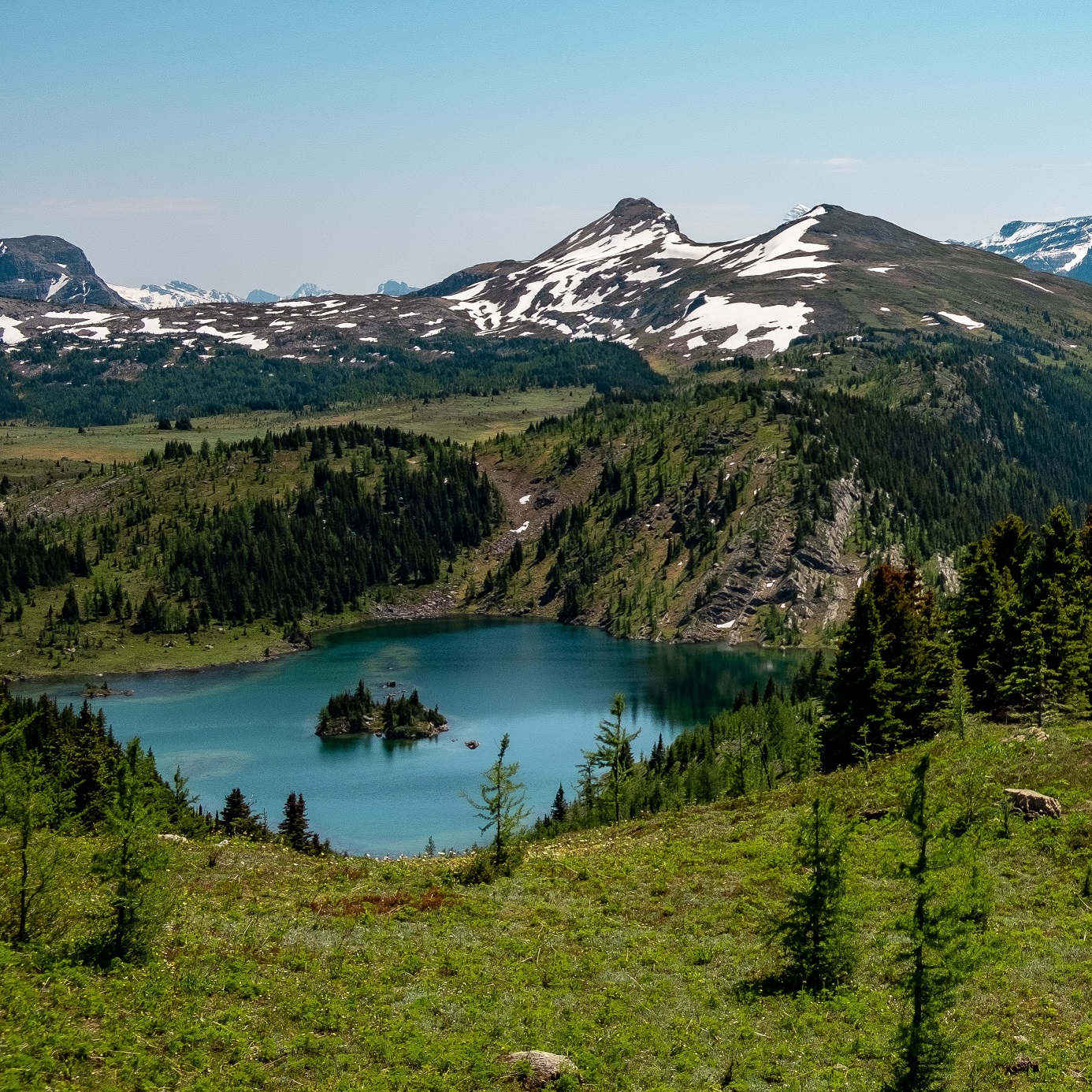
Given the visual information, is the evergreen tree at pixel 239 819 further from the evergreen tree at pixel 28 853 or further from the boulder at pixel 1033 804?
the boulder at pixel 1033 804

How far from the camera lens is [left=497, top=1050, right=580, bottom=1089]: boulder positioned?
30391 millimetres

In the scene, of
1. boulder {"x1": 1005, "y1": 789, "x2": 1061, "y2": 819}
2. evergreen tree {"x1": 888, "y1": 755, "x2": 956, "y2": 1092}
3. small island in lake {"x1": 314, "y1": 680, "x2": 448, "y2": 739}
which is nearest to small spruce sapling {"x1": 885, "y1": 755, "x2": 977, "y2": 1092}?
evergreen tree {"x1": 888, "y1": 755, "x2": 956, "y2": 1092}

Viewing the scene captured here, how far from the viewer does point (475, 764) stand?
161 m

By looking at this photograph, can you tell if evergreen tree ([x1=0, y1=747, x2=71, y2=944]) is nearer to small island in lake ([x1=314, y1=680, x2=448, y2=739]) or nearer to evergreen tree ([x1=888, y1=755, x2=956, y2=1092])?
evergreen tree ([x1=888, y1=755, x2=956, y2=1092])

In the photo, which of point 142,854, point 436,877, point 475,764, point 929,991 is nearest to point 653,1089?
point 929,991

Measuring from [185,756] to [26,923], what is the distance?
136m

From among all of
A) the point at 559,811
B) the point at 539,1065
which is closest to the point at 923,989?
the point at 539,1065

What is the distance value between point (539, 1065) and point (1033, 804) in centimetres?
2680

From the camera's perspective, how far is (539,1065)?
30.9m

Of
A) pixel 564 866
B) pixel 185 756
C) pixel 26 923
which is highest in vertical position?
pixel 26 923

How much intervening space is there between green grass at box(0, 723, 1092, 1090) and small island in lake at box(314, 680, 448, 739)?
12926cm

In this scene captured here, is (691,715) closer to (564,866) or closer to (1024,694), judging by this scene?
(1024,694)

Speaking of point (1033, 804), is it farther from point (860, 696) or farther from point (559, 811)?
point (559, 811)

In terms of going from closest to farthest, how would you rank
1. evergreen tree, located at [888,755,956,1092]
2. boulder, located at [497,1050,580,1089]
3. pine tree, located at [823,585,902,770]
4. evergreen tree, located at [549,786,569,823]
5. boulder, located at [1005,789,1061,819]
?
evergreen tree, located at [888,755,956,1092]
boulder, located at [497,1050,580,1089]
boulder, located at [1005,789,1061,819]
pine tree, located at [823,585,902,770]
evergreen tree, located at [549,786,569,823]
